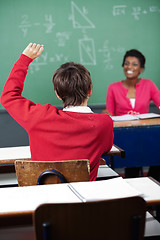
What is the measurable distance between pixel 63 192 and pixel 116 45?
3.47 m

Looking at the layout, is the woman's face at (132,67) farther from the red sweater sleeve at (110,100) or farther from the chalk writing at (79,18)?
the chalk writing at (79,18)

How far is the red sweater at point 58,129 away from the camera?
1.63 m

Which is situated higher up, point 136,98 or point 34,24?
point 34,24

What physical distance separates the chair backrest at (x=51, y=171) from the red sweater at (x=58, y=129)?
0.50 feet

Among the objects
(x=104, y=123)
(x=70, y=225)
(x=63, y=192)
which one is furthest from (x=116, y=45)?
(x=70, y=225)

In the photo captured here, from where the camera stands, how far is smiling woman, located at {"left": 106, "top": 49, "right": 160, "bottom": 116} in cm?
374

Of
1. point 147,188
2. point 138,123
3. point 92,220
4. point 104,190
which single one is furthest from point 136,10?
point 92,220

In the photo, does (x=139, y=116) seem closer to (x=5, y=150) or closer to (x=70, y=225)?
(x=5, y=150)

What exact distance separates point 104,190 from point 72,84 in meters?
0.62

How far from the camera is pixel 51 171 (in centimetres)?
150

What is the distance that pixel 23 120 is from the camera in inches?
64.6

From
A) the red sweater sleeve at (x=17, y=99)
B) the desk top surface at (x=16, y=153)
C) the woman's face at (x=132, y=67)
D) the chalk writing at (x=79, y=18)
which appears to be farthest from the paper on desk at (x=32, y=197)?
the chalk writing at (x=79, y=18)

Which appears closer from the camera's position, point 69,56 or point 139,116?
point 139,116

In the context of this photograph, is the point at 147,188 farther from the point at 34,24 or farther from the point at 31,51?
the point at 34,24
